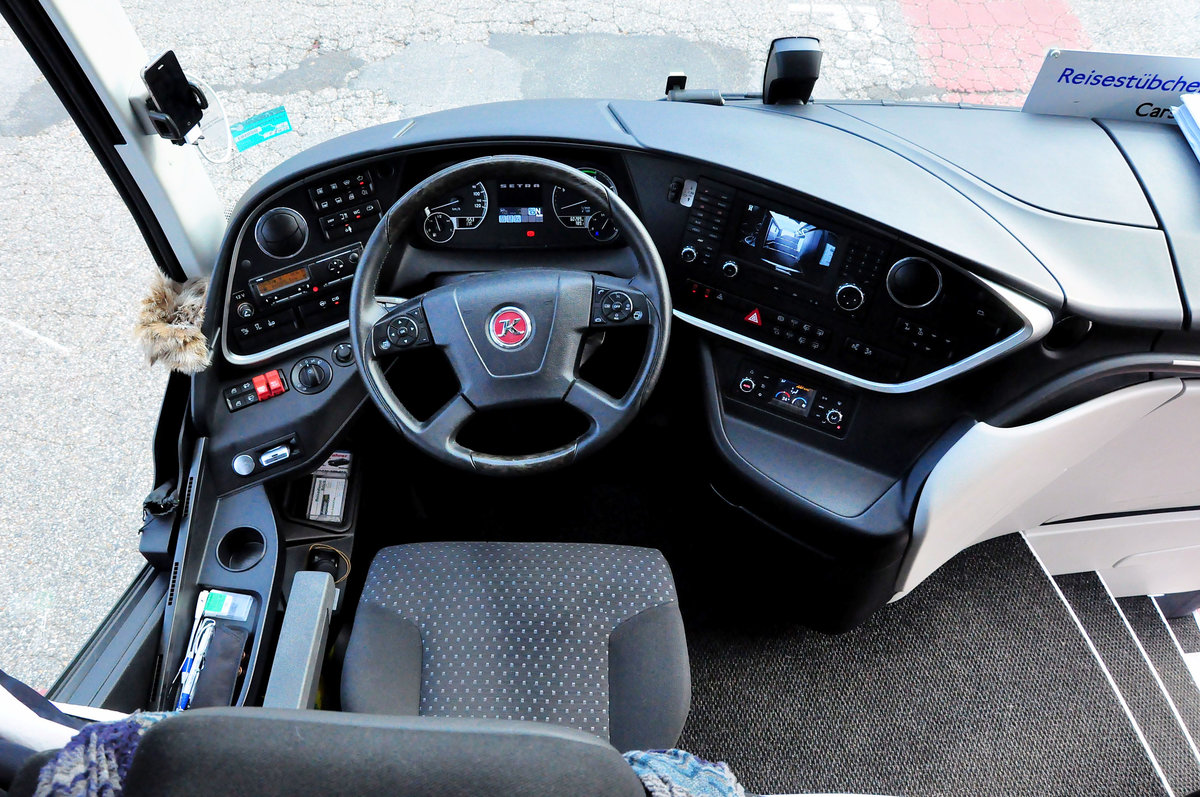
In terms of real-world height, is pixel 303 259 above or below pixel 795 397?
above

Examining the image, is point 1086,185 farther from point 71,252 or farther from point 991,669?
point 71,252

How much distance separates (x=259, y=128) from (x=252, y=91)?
1077mm

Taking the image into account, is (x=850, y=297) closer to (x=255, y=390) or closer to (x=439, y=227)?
(x=439, y=227)

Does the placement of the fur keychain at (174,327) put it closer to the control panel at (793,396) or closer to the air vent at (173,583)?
the air vent at (173,583)

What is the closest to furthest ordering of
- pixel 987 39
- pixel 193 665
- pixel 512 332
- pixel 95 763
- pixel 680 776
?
1. pixel 95 763
2. pixel 680 776
3. pixel 512 332
4. pixel 193 665
5. pixel 987 39

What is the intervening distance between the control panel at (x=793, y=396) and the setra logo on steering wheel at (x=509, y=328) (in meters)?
0.55

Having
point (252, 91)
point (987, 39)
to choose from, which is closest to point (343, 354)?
point (252, 91)

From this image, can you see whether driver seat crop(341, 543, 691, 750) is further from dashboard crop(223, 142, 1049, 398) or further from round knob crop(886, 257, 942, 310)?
round knob crop(886, 257, 942, 310)

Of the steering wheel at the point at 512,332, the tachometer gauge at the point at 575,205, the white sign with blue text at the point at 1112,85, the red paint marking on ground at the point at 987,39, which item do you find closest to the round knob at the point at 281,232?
the steering wheel at the point at 512,332

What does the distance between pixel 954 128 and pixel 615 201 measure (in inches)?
29.6

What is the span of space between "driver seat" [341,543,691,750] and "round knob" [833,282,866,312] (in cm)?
61

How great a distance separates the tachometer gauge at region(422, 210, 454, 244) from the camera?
1.50m

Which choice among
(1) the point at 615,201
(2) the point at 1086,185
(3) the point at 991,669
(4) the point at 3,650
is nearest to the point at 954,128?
(2) the point at 1086,185

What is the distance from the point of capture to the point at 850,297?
1429 millimetres
